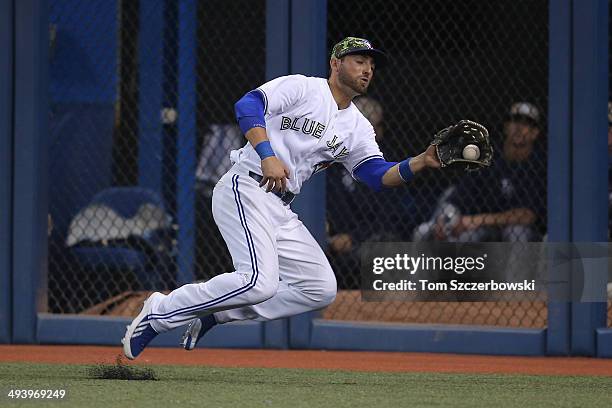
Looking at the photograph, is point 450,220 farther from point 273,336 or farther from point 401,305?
point 273,336

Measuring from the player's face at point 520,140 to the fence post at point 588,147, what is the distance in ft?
1.13

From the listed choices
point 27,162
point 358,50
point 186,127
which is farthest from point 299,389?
point 186,127

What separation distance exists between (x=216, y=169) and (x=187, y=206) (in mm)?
306

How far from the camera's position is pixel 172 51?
779 cm

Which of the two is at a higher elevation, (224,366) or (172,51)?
(172,51)

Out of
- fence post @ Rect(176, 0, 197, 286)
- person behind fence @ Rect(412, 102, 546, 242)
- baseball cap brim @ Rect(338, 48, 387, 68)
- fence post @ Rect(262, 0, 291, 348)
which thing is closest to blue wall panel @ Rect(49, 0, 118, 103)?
fence post @ Rect(176, 0, 197, 286)

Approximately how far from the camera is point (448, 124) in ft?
24.2

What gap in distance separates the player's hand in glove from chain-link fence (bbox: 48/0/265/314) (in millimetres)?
2770

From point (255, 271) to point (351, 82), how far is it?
0.98 metres

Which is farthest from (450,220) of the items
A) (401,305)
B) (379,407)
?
(379,407)

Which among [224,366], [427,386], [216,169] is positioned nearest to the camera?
[427,386]

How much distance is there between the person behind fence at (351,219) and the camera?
286 inches

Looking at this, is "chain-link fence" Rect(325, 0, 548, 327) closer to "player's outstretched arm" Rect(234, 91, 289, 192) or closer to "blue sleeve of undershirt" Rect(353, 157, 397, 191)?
"blue sleeve of undershirt" Rect(353, 157, 397, 191)

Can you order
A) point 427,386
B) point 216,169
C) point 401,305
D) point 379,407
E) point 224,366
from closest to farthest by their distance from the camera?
point 379,407 → point 427,386 → point 224,366 → point 401,305 → point 216,169
